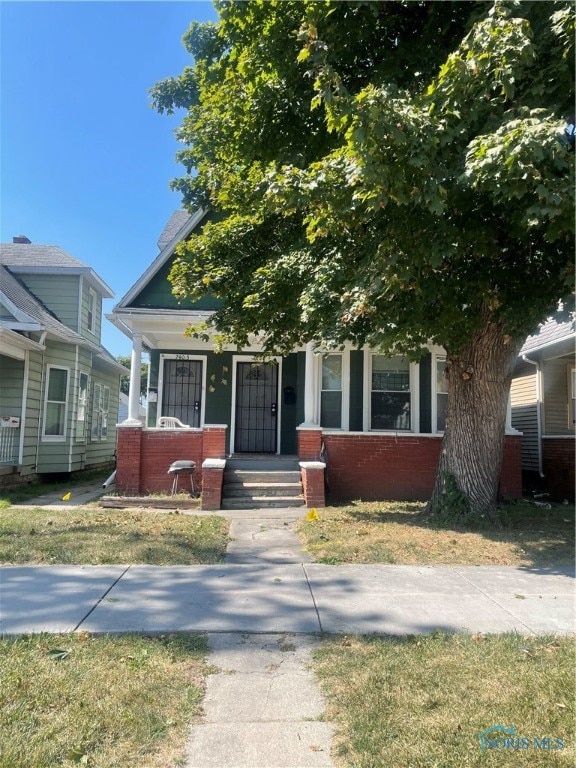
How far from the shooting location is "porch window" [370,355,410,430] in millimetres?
11867

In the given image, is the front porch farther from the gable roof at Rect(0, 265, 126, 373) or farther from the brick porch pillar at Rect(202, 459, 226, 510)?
the gable roof at Rect(0, 265, 126, 373)

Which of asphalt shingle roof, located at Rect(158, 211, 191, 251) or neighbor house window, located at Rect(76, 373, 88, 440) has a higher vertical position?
asphalt shingle roof, located at Rect(158, 211, 191, 251)

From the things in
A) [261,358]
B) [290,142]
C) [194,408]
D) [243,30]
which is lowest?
[194,408]

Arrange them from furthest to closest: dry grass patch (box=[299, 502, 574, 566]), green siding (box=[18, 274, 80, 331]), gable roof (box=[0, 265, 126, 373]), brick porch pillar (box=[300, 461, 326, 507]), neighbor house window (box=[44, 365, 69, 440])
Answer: green siding (box=[18, 274, 80, 331]) < neighbor house window (box=[44, 365, 69, 440]) < gable roof (box=[0, 265, 126, 373]) < brick porch pillar (box=[300, 461, 326, 507]) < dry grass patch (box=[299, 502, 574, 566])

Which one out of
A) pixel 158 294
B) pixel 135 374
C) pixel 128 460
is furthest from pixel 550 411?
pixel 128 460

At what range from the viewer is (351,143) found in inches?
190

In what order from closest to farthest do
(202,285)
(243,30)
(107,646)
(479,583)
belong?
(107,646), (479,583), (243,30), (202,285)

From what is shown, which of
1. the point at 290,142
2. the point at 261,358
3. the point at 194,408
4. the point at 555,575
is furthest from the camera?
the point at 194,408

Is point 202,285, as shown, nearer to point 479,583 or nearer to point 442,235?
point 442,235

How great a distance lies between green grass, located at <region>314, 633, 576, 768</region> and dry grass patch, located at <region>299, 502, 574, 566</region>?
227cm

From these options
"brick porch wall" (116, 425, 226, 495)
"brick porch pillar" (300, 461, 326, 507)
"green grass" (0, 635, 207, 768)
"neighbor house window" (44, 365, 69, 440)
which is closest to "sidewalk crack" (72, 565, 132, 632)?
"green grass" (0, 635, 207, 768)

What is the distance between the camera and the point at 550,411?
44.4ft

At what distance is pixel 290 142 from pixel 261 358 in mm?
3776

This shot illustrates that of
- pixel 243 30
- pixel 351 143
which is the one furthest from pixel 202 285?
pixel 351 143
